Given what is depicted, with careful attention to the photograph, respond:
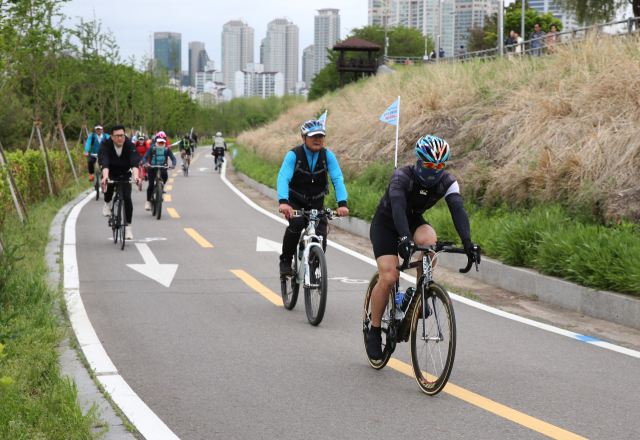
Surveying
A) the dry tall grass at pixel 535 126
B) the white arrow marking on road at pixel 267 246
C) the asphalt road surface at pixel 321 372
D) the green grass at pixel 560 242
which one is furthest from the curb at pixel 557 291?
the white arrow marking on road at pixel 267 246

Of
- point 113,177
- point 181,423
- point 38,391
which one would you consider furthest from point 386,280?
point 113,177

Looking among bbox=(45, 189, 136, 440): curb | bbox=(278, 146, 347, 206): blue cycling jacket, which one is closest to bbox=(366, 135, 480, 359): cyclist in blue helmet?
bbox=(278, 146, 347, 206): blue cycling jacket

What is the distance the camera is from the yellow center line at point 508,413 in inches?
152

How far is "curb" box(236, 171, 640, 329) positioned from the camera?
6449 mm

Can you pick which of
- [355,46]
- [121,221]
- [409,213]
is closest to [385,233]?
[409,213]

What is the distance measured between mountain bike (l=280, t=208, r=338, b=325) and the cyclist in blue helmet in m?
1.34

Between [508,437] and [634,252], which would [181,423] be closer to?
[508,437]

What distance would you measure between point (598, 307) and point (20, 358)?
5.55m

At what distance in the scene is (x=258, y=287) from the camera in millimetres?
8328

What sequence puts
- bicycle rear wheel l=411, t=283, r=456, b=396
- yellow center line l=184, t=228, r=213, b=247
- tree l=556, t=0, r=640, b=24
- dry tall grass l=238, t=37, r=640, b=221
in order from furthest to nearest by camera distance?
tree l=556, t=0, r=640, b=24
yellow center line l=184, t=228, r=213, b=247
dry tall grass l=238, t=37, r=640, b=221
bicycle rear wheel l=411, t=283, r=456, b=396

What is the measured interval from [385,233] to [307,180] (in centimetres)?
215

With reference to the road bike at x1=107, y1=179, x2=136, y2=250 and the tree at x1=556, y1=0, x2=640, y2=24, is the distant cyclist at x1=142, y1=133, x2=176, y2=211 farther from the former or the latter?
the tree at x1=556, y1=0, x2=640, y2=24

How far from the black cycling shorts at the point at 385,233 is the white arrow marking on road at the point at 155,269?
13.5 feet

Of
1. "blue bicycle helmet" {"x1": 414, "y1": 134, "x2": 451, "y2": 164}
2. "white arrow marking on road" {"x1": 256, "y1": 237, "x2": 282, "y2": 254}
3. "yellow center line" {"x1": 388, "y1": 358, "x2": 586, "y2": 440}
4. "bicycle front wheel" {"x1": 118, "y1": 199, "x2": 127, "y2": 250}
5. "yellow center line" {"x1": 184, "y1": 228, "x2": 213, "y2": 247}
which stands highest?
"blue bicycle helmet" {"x1": 414, "y1": 134, "x2": 451, "y2": 164}
